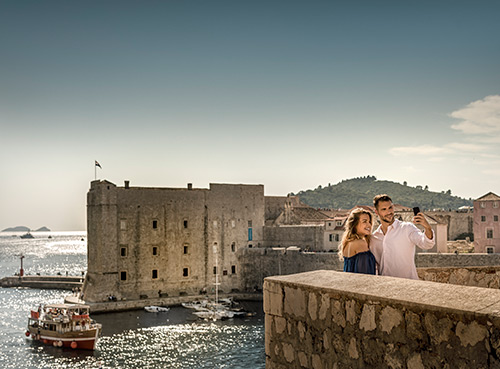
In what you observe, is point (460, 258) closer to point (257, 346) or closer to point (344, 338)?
point (257, 346)

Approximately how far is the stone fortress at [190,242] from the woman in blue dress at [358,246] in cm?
3451

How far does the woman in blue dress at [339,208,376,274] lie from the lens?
465 cm

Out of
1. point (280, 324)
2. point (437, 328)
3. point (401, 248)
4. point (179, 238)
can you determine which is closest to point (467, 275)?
point (401, 248)

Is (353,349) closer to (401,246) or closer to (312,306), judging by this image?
(312,306)

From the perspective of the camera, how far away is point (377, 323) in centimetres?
310

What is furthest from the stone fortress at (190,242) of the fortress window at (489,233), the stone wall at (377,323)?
the stone wall at (377,323)

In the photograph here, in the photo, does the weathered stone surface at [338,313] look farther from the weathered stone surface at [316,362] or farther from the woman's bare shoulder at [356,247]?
the woman's bare shoulder at [356,247]

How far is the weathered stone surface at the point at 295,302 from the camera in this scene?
371cm

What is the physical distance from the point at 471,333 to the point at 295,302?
143cm

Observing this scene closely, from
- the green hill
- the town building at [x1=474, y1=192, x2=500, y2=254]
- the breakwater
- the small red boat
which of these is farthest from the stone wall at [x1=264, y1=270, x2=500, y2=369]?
the green hill

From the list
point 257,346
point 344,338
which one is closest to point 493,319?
point 344,338

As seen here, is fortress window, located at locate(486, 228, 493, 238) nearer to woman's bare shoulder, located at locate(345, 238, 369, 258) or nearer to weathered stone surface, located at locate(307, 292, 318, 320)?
woman's bare shoulder, located at locate(345, 238, 369, 258)

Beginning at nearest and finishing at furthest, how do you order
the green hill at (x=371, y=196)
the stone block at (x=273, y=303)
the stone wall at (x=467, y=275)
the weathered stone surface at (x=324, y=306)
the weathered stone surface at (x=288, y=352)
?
1. the weathered stone surface at (x=324, y=306)
2. the weathered stone surface at (x=288, y=352)
3. the stone block at (x=273, y=303)
4. the stone wall at (x=467, y=275)
5. the green hill at (x=371, y=196)

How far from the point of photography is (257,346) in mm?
27547
